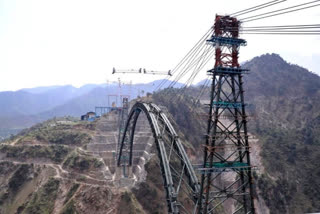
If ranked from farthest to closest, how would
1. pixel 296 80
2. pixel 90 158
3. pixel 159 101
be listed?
pixel 296 80, pixel 159 101, pixel 90 158

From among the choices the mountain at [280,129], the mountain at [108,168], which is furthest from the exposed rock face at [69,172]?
the mountain at [280,129]

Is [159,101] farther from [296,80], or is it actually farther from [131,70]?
[296,80]

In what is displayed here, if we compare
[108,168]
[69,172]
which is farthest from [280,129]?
[69,172]

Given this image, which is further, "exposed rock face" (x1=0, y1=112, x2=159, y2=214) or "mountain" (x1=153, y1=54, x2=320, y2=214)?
"mountain" (x1=153, y1=54, x2=320, y2=214)

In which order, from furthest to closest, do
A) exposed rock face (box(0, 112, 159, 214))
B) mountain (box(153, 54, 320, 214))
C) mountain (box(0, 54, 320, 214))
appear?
1. mountain (box(153, 54, 320, 214))
2. mountain (box(0, 54, 320, 214))
3. exposed rock face (box(0, 112, 159, 214))

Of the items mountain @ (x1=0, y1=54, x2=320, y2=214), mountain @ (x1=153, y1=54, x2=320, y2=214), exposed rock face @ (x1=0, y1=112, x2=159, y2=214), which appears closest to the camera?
exposed rock face @ (x1=0, y1=112, x2=159, y2=214)

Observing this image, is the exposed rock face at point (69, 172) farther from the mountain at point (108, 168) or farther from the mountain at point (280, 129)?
the mountain at point (280, 129)

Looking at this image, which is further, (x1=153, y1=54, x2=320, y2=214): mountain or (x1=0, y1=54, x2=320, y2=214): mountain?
(x1=153, y1=54, x2=320, y2=214): mountain

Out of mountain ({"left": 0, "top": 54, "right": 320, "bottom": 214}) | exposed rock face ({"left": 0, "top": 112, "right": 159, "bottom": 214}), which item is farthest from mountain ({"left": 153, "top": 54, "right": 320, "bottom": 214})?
exposed rock face ({"left": 0, "top": 112, "right": 159, "bottom": 214})

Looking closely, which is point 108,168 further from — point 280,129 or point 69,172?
point 280,129

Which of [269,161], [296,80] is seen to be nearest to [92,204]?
[269,161]

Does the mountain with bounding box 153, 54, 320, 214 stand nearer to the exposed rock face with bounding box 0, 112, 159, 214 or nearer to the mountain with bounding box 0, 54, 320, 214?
the mountain with bounding box 0, 54, 320, 214
